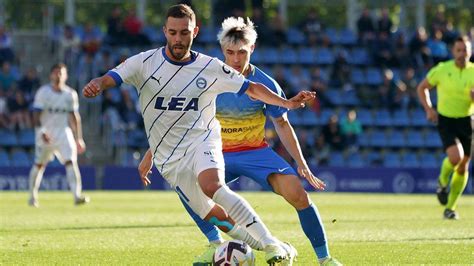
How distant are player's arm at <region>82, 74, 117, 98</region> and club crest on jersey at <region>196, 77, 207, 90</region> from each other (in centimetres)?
A: 72

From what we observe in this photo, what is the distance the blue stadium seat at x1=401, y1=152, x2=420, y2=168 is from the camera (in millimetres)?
34616

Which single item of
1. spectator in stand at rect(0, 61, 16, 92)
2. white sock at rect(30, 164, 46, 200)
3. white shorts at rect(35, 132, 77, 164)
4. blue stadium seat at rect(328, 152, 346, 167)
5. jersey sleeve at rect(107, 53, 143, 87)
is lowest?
blue stadium seat at rect(328, 152, 346, 167)

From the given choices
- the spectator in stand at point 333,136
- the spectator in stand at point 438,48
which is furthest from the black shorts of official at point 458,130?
the spectator in stand at point 438,48

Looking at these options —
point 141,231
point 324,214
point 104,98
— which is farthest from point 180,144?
point 104,98

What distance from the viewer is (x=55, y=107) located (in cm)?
2161

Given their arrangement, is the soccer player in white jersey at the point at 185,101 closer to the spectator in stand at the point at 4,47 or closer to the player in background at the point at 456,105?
the player in background at the point at 456,105

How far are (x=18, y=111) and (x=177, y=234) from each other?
1837 centimetres

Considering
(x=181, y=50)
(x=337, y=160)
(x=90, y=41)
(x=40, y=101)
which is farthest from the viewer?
(x=90, y=41)

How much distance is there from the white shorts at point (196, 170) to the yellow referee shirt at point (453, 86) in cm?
912

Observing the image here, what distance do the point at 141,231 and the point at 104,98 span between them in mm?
17868

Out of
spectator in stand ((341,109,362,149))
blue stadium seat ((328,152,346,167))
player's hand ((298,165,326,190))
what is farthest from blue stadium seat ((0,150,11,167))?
player's hand ((298,165,326,190))

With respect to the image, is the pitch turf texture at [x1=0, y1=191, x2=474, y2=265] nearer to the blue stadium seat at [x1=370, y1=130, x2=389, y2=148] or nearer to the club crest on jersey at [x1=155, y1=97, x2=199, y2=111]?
the club crest on jersey at [x1=155, y1=97, x2=199, y2=111]

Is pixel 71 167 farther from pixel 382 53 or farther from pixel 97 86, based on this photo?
pixel 382 53

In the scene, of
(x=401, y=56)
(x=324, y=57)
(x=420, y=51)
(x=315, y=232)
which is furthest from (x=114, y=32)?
(x=315, y=232)
